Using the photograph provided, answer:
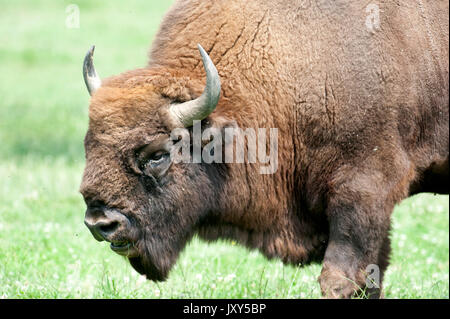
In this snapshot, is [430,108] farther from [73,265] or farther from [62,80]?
[62,80]

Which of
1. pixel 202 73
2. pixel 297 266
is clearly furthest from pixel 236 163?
pixel 297 266

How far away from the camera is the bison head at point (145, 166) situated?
467 cm

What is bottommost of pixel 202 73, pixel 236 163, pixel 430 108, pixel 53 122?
pixel 53 122

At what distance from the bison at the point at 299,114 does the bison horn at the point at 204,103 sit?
0.05 feet

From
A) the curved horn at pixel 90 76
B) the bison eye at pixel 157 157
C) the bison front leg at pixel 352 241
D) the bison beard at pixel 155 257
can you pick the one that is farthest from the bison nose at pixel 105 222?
the bison front leg at pixel 352 241

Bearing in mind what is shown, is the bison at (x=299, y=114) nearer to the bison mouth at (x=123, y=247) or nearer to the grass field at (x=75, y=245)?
the bison mouth at (x=123, y=247)

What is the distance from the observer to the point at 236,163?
5176 mm

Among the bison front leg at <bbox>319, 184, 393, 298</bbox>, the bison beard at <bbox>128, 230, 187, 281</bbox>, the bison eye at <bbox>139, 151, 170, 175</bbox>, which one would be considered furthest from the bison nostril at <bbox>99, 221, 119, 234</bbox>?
the bison front leg at <bbox>319, 184, 393, 298</bbox>

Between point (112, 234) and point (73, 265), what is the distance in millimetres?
1726

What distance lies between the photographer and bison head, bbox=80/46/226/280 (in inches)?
184

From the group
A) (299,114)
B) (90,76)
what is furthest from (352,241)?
(90,76)
